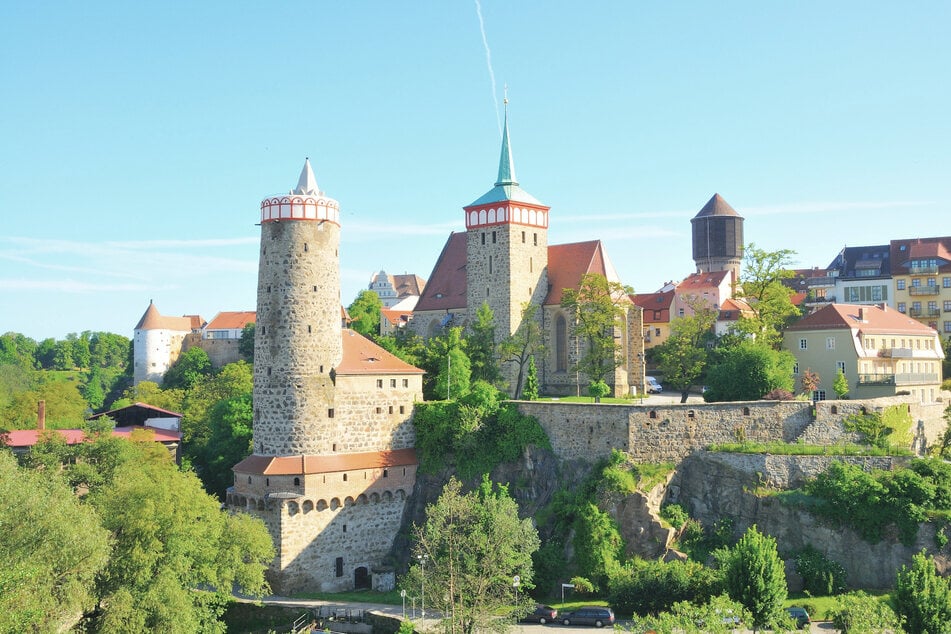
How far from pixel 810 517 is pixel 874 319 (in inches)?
919

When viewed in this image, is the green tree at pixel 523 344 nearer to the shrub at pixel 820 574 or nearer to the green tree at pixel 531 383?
the green tree at pixel 531 383

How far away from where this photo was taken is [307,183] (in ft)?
144

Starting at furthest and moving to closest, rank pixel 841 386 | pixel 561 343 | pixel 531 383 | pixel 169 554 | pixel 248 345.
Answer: pixel 248 345
pixel 561 343
pixel 841 386
pixel 531 383
pixel 169 554

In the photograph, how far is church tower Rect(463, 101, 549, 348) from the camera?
53156mm

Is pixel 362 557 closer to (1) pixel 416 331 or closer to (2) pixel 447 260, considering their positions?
(1) pixel 416 331

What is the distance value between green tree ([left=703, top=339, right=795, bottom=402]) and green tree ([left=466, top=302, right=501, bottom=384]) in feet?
39.8

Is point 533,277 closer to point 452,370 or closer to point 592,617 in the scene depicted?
point 452,370

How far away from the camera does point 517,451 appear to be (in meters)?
42.9

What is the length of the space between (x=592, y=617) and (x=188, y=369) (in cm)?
5350

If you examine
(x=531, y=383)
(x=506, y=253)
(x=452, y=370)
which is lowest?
(x=531, y=383)

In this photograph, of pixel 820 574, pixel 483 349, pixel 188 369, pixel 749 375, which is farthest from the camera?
pixel 188 369

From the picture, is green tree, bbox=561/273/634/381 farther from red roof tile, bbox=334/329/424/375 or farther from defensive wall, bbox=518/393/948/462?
red roof tile, bbox=334/329/424/375

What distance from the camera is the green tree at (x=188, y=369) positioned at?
253ft

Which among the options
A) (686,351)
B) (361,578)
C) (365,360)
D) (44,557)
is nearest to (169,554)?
(44,557)
